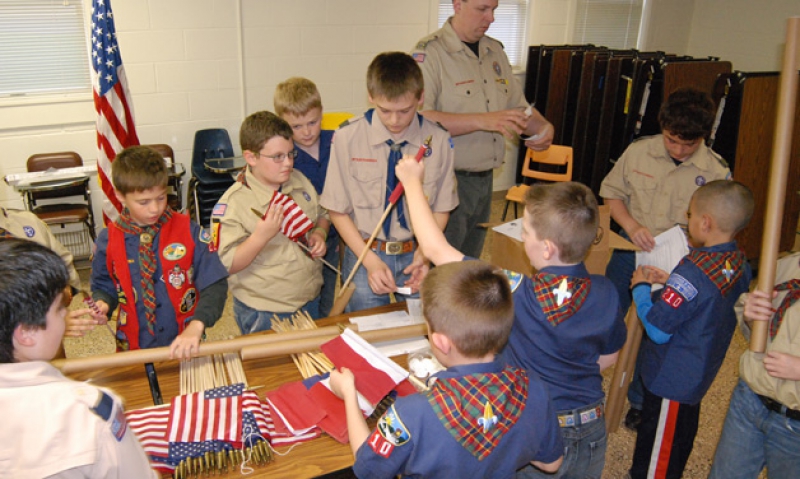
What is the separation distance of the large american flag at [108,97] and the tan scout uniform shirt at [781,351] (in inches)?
177

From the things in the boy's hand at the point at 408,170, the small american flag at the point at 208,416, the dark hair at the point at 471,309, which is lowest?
the small american flag at the point at 208,416

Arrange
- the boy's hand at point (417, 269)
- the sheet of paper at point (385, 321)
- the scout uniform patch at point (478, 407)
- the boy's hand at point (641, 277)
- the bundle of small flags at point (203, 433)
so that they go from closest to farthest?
the scout uniform patch at point (478, 407)
the bundle of small flags at point (203, 433)
the sheet of paper at point (385, 321)
the boy's hand at point (641, 277)
the boy's hand at point (417, 269)

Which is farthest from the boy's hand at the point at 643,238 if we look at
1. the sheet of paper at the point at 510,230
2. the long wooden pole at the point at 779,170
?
the long wooden pole at the point at 779,170

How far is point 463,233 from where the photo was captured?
3.77 meters

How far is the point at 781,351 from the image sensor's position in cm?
208

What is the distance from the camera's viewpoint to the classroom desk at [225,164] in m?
5.12

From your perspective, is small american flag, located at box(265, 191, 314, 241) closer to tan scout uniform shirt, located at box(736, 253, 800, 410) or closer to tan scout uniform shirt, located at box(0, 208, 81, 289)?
tan scout uniform shirt, located at box(0, 208, 81, 289)

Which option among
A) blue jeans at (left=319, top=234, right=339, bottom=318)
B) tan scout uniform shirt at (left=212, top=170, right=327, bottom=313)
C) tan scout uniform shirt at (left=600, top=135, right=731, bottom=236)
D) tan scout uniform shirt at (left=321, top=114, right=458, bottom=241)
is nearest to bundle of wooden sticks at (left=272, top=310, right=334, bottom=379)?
tan scout uniform shirt at (left=212, top=170, right=327, bottom=313)

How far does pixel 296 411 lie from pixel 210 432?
283 millimetres

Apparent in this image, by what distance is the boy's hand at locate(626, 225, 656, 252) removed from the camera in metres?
3.12

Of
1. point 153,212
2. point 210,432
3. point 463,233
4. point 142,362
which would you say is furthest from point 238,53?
point 210,432

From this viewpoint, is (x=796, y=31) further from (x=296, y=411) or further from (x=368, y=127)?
(x=296, y=411)

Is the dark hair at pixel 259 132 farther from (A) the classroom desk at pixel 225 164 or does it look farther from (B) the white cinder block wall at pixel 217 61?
(B) the white cinder block wall at pixel 217 61

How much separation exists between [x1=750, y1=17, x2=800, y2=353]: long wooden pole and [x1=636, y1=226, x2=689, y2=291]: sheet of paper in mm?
644
